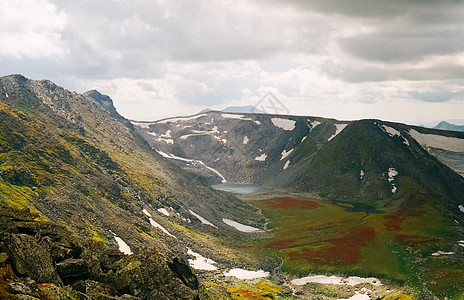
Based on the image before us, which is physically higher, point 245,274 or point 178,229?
point 178,229

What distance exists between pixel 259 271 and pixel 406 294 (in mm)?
35295

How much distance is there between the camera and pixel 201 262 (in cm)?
8450

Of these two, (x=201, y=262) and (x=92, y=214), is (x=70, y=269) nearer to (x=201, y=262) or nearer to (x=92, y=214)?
(x=92, y=214)

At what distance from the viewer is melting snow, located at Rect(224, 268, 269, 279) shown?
81.9 m

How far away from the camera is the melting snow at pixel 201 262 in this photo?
8131cm

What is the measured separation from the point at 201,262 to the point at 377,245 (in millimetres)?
55510

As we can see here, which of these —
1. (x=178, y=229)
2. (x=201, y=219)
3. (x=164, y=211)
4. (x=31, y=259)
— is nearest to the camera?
(x=31, y=259)

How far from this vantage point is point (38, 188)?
227 ft

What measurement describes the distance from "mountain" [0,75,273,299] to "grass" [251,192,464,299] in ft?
52.0

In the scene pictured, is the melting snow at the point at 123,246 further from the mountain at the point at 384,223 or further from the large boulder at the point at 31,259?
the large boulder at the point at 31,259

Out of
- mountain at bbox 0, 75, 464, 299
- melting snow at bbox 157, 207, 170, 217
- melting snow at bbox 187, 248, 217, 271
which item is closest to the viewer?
mountain at bbox 0, 75, 464, 299

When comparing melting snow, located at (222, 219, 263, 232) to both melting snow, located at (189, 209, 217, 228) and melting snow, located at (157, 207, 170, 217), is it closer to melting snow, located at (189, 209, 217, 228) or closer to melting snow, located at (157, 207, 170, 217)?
melting snow, located at (189, 209, 217, 228)

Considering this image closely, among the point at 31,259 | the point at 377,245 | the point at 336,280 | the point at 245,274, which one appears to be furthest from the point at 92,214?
the point at 377,245

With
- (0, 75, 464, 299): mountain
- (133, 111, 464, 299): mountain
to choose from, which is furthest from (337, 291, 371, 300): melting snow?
(133, 111, 464, 299): mountain
